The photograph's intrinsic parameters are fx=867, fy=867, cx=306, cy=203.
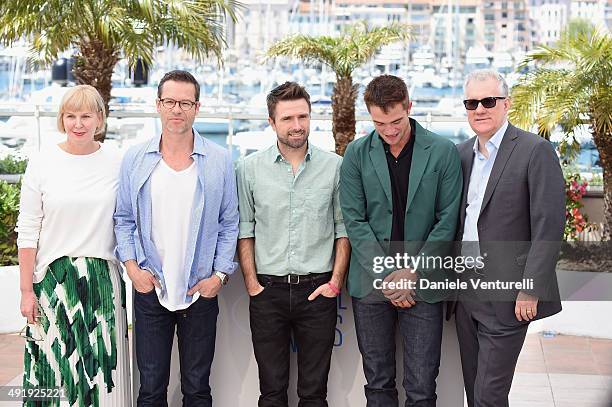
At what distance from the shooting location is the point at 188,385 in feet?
14.9

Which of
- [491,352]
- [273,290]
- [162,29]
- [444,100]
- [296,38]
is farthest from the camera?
[444,100]

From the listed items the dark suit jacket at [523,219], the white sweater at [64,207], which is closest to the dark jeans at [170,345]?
the white sweater at [64,207]

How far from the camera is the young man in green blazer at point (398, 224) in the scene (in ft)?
13.9

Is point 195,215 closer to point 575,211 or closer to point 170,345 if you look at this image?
point 170,345

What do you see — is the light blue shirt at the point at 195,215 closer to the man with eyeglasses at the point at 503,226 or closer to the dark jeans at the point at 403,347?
the dark jeans at the point at 403,347

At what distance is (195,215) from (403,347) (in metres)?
1.28

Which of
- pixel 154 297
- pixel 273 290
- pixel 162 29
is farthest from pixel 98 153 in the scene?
pixel 162 29

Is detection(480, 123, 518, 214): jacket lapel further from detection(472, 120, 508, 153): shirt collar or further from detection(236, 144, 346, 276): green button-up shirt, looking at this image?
detection(236, 144, 346, 276): green button-up shirt

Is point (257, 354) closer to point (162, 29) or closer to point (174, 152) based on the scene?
point (174, 152)

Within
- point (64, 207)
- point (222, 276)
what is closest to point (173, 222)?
point (222, 276)

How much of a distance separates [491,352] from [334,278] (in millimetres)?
860

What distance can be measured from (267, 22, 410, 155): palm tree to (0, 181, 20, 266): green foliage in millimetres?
5810

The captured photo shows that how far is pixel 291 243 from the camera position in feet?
14.4

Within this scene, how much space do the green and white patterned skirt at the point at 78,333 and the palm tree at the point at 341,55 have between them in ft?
30.2
